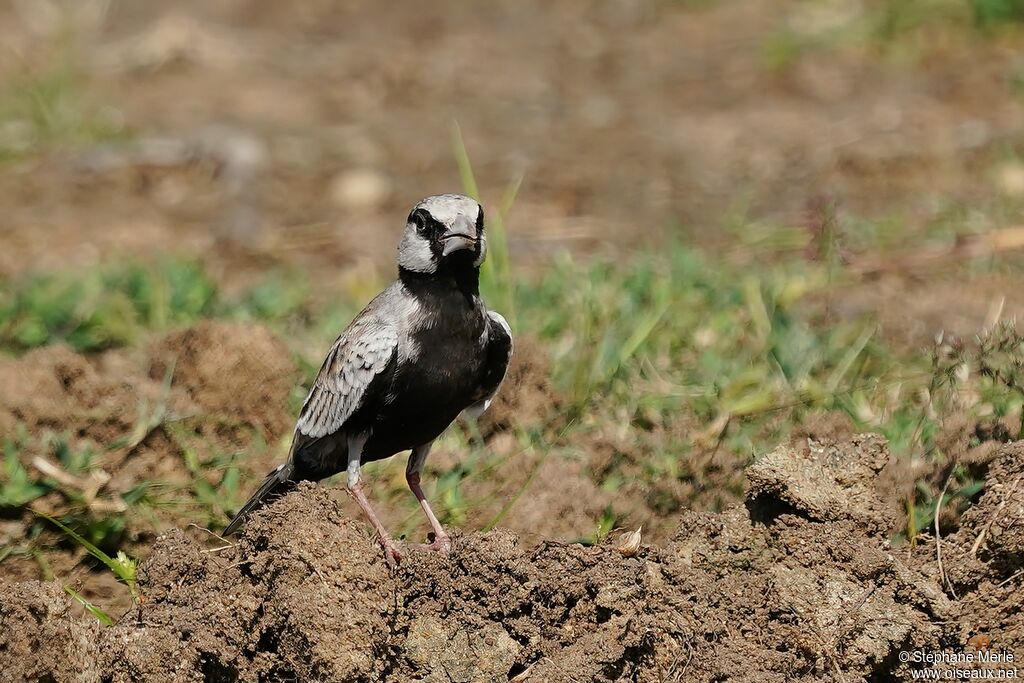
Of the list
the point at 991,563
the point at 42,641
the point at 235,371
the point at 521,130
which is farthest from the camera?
the point at 521,130

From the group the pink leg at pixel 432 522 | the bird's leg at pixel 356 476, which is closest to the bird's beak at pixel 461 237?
the bird's leg at pixel 356 476

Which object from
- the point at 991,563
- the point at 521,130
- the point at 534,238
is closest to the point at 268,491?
the point at 991,563

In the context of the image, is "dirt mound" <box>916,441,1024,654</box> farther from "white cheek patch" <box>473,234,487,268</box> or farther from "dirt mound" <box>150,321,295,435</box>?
"dirt mound" <box>150,321,295,435</box>

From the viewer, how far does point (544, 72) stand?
11.0 meters

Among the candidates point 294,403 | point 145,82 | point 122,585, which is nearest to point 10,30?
point 145,82

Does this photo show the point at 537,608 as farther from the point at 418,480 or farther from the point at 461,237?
the point at 461,237

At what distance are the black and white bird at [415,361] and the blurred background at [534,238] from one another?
0.45 m

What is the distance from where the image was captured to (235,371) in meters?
5.52

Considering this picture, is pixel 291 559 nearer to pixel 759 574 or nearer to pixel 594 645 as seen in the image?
pixel 594 645

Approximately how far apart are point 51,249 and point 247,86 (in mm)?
3302

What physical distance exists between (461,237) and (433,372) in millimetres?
449

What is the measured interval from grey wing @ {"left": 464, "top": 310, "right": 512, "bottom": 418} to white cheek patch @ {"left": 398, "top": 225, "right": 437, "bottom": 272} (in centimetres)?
29

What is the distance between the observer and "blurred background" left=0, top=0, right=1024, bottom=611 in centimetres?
495

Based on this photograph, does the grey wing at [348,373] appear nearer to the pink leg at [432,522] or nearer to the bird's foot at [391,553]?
the pink leg at [432,522]
